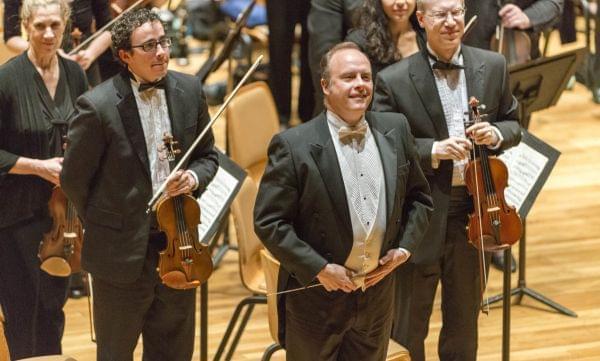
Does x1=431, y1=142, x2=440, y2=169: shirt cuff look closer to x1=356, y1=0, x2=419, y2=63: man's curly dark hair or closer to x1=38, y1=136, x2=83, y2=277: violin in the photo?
x1=356, y1=0, x2=419, y2=63: man's curly dark hair

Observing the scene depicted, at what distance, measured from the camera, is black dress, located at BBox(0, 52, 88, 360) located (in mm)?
3943

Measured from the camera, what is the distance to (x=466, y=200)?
12.7ft

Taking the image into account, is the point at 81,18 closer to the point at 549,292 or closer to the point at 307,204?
the point at 307,204

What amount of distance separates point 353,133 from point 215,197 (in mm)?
928

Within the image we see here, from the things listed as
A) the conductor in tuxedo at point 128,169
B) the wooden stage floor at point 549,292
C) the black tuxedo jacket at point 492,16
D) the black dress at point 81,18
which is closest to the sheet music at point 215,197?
the conductor in tuxedo at point 128,169

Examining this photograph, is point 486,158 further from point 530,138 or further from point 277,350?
point 277,350

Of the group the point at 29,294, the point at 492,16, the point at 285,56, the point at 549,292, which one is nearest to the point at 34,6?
Result: the point at 29,294

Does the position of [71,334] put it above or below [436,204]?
below

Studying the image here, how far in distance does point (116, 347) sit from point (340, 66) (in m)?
1.19

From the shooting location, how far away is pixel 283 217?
10.7 ft

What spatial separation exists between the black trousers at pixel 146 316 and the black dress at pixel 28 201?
23.7 inches

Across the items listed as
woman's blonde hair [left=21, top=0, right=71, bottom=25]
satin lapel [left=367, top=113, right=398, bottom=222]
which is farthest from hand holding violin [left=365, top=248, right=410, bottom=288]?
woman's blonde hair [left=21, top=0, right=71, bottom=25]

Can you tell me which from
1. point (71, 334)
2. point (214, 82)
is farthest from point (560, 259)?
point (214, 82)

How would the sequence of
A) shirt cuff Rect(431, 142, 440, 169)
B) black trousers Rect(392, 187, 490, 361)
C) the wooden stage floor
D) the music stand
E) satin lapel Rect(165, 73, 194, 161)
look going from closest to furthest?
satin lapel Rect(165, 73, 194, 161) < shirt cuff Rect(431, 142, 440, 169) < black trousers Rect(392, 187, 490, 361) < the music stand < the wooden stage floor
